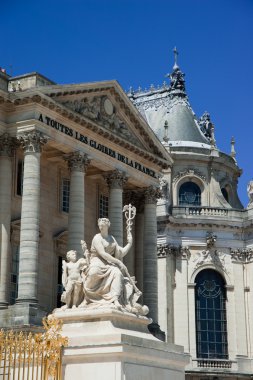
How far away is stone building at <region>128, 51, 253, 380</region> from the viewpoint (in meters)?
52.3

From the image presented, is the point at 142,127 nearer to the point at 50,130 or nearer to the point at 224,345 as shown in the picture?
the point at 50,130

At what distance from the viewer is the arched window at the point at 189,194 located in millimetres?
58000

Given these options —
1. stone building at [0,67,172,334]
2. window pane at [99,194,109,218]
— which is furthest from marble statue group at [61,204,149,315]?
window pane at [99,194,109,218]

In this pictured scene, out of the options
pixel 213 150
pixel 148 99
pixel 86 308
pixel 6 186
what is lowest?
pixel 86 308

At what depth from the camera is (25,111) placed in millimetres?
35406

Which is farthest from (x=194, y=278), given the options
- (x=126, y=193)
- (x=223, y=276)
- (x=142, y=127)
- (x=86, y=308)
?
(x=86, y=308)

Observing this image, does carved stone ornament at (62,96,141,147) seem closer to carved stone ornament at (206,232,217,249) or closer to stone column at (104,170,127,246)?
stone column at (104,170,127,246)

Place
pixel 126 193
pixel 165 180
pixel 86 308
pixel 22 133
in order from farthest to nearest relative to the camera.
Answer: pixel 165 180 → pixel 126 193 → pixel 22 133 → pixel 86 308

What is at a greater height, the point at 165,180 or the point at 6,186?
the point at 165,180

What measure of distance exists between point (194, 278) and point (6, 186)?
72.2 ft

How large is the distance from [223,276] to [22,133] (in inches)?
948

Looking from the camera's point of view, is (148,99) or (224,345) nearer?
(224,345)

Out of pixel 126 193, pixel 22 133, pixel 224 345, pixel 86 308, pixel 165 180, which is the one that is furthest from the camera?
pixel 165 180

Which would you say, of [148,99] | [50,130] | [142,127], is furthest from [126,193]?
[148,99]
